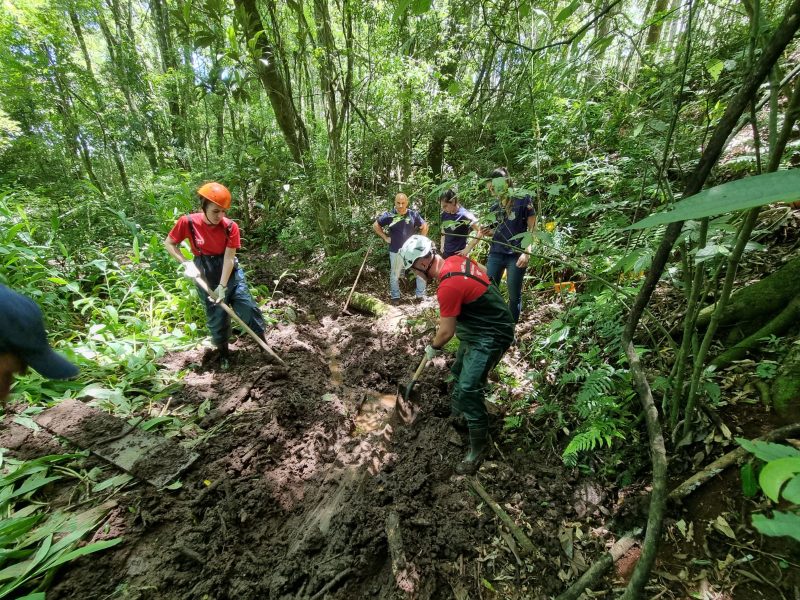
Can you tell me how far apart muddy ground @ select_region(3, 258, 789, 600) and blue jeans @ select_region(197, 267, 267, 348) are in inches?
27.8

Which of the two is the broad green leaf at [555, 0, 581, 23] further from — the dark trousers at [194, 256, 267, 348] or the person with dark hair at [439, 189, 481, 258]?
the dark trousers at [194, 256, 267, 348]

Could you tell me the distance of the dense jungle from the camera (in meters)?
1.78

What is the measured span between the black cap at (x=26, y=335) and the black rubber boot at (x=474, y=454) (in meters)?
2.65

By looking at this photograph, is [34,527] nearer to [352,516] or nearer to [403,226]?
[352,516]

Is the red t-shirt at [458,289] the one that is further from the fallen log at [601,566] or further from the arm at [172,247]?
the arm at [172,247]

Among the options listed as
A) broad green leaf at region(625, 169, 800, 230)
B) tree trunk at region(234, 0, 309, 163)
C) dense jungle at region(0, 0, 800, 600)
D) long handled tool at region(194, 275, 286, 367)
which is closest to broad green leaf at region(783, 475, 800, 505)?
dense jungle at region(0, 0, 800, 600)

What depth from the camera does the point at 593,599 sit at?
77.4 inches

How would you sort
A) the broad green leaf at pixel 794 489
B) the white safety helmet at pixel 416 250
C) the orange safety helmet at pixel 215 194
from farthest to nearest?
1. the orange safety helmet at pixel 215 194
2. the white safety helmet at pixel 416 250
3. the broad green leaf at pixel 794 489

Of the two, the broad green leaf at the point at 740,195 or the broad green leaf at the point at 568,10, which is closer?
the broad green leaf at the point at 740,195

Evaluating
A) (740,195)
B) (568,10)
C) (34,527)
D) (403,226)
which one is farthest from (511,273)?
(34,527)

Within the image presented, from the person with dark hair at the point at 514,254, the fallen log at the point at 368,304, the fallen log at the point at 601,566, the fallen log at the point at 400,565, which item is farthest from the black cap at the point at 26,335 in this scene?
the fallen log at the point at 368,304

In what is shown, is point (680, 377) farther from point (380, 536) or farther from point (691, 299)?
Result: point (380, 536)

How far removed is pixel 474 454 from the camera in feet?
9.81

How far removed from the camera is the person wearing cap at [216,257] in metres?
3.87
